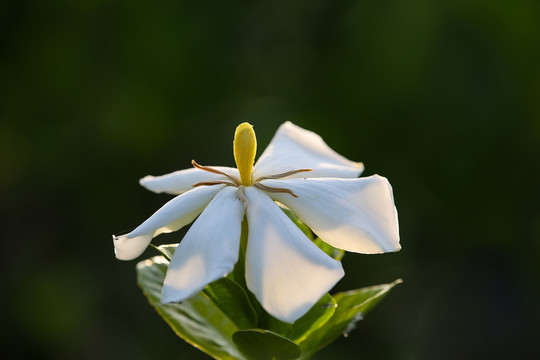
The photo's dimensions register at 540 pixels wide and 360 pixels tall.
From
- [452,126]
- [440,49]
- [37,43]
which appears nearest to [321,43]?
[440,49]

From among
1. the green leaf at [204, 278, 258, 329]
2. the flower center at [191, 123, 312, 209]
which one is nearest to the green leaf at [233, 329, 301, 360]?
the green leaf at [204, 278, 258, 329]

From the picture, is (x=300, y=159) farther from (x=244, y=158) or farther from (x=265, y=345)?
(x=265, y=345)

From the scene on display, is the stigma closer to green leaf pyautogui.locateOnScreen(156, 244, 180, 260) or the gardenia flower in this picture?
the gardenia flower

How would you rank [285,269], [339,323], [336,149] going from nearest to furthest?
[285,269] → [339,323] → [336,149]

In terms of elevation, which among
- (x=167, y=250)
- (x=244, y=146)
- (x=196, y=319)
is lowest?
(x=196, y=319)

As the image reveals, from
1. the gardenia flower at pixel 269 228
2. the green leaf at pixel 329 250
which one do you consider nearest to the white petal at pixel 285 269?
the gardenia flower at pixel 269 228

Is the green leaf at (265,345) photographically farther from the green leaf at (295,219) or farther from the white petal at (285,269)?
the green leaf at (295,219)

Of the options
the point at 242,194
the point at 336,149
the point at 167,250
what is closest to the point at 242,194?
the point at 242,194

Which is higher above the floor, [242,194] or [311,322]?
[242,194]
